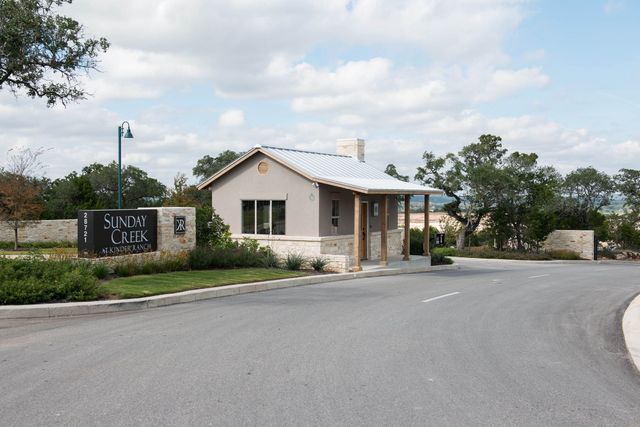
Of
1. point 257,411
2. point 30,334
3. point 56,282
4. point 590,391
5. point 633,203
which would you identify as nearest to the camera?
point 257,411

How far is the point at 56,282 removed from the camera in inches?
474

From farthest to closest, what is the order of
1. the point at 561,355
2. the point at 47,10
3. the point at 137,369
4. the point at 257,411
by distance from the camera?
the point at 47,10
the point at 561,355
the point at 137,369
the point at 257,411

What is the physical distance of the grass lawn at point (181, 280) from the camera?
43.2 feet

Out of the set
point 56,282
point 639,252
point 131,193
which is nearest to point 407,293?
point 56,282

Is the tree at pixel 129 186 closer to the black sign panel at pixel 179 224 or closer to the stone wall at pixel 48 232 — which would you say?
the stone wall at pixel 48 232

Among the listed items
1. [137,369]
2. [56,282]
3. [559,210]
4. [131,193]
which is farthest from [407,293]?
[131,193]

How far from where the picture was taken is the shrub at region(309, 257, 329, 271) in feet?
69.4

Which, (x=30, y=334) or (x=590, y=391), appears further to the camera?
(x=30, y=334)

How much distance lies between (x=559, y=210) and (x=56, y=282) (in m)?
35.7

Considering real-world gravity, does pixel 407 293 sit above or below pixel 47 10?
below

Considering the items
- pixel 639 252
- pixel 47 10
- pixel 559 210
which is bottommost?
pixel 639 252

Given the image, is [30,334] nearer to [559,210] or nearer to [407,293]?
[407,293]

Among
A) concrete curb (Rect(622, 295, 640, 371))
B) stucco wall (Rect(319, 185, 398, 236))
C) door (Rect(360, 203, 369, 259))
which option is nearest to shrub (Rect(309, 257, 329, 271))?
stucco wall (Rect(319, 185, 398, 236))

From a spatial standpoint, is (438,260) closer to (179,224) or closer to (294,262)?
(294,262)
